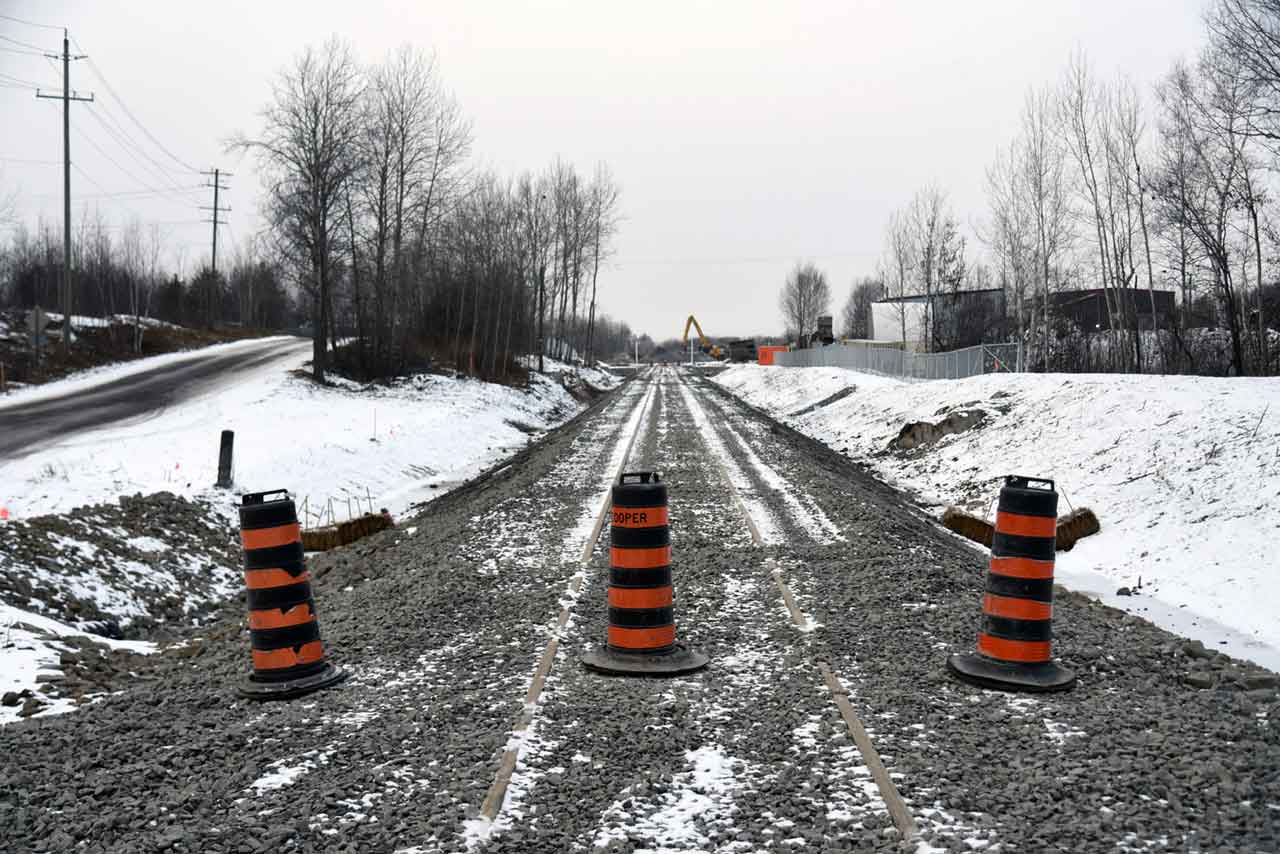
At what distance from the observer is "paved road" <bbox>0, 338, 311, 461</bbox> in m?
19.1

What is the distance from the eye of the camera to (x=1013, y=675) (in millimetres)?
6355

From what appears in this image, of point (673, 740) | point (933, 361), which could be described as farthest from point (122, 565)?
point (933, 361)

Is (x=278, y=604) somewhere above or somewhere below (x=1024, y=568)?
below

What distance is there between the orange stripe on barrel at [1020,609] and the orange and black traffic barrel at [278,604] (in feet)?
16.0

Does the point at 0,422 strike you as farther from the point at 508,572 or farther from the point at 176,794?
the point at 176,794

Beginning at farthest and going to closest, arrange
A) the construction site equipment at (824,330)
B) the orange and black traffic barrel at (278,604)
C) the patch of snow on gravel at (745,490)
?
the construction site equipment at (824,330) < the patch of snow on gravel at (745,490) < the orange and black traffic barrel at (278,604)

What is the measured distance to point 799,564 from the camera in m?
10.2

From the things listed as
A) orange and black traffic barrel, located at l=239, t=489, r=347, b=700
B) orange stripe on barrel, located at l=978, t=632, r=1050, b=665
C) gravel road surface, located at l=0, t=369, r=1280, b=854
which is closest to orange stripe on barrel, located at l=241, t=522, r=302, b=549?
orange and black traffic barrel, located at l=239, t=489, r=347, b=700

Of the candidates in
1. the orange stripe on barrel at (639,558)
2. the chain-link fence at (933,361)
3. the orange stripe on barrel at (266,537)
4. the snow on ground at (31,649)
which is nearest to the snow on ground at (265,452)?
the snow on ground at (31,649)

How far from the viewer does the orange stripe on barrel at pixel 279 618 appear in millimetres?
6679

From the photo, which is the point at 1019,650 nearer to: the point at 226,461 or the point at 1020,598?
the point at 1020,598

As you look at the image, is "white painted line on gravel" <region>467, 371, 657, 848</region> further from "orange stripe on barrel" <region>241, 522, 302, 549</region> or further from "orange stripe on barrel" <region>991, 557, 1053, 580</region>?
"orange stripe on barrel" <region>991, 557, 1053, 580</region>

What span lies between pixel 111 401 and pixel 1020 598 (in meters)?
26.0

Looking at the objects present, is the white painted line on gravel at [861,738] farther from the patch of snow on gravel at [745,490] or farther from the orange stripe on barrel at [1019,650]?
the patch of snow on gravel at [745,490]
